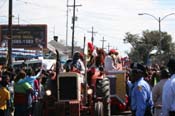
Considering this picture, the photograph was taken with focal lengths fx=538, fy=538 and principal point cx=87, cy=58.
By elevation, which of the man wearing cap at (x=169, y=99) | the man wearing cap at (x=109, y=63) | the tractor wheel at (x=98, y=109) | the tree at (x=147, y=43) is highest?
the tree at (x=147, y=43)

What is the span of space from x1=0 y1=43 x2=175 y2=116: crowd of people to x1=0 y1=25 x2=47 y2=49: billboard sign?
6682 centimetres

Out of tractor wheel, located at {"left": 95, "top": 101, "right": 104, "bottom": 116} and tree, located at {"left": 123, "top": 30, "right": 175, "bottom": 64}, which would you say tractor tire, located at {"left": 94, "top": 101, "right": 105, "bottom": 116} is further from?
tree, located at {"left": 123, "top": 30, "right": 175, "bottom": 64}

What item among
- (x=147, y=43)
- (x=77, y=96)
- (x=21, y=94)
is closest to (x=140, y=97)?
(x=77, y=96)

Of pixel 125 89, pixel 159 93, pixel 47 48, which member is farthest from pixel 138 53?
pixel 159 93

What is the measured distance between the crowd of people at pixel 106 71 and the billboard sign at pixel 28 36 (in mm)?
A: 66815

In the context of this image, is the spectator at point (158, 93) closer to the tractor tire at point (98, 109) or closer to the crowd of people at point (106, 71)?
the crowd of people at point (106, 71)

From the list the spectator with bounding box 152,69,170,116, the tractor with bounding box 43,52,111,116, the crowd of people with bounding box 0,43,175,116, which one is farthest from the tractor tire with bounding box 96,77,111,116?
the spectator with bounding box 152,69,170,116

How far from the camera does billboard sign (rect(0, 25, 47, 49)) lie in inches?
3420

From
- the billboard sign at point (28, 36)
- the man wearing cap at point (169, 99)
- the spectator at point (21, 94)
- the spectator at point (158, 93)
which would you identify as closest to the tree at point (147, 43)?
the billboard sign at point (28, 36)

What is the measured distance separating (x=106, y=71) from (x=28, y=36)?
70.2 meters

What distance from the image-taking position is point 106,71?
62.9 ft

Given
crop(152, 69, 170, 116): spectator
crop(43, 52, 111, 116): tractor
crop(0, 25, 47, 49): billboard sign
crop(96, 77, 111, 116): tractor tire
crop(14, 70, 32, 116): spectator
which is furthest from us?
crop(0, 25, 47, 49): billboard sign

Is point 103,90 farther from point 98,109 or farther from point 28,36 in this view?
point 28,36

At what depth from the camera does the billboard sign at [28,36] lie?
8688 cm
